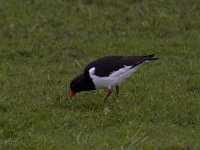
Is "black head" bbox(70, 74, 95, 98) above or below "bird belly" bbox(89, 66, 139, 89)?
below

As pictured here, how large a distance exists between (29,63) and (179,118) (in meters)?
5.18

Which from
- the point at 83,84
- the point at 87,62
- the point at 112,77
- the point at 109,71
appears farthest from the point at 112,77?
the point at 87,62

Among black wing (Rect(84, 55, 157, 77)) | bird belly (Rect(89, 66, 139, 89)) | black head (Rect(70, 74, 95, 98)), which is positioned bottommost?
black head (Rect(70, 74, 95, 98))

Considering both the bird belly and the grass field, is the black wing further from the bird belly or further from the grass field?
the grass field

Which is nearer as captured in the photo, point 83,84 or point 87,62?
point 83,84

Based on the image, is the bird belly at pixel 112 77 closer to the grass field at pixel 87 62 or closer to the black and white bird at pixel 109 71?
the black and white bird at pixel 109 71

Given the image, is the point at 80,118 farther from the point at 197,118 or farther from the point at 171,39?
the point at 171,39

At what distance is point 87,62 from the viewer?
13070 millimetres

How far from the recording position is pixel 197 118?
8.95m

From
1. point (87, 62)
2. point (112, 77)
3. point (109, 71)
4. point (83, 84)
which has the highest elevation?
point (109, 71)

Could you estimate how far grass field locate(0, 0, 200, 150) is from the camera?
8.43 m

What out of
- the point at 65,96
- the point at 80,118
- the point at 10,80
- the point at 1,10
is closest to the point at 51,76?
the point at 10,80

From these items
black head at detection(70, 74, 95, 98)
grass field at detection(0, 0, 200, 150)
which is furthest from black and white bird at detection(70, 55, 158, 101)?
grass field at detection(0, 0, 200, 150)

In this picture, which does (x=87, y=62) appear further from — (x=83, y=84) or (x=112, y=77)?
(x=112, y=77)
